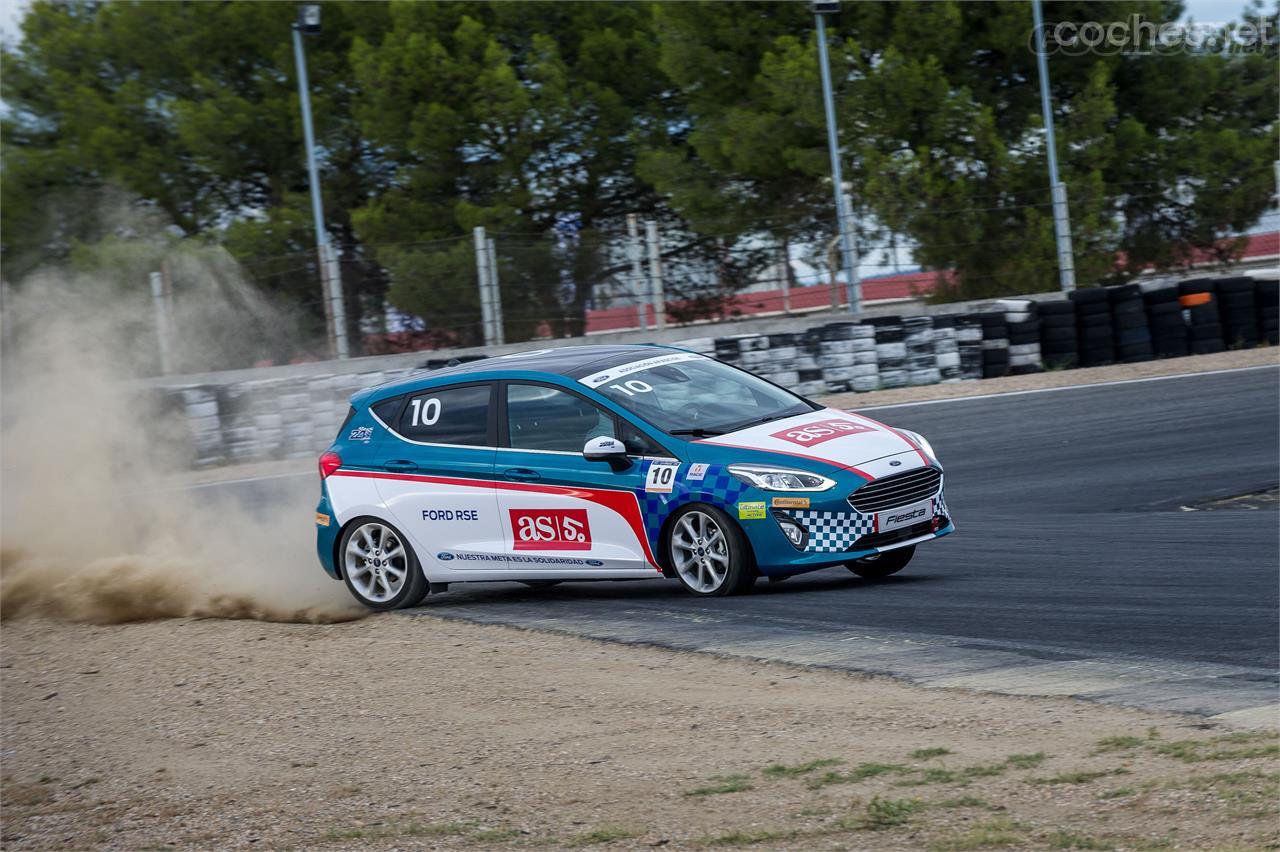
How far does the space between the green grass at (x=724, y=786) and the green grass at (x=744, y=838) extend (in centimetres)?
46

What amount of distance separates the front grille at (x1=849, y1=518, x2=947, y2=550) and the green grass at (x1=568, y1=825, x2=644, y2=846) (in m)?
4.03

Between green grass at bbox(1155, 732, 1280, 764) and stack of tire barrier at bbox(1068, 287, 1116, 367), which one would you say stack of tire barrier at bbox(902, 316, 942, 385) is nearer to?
stack of tire barrier at bbox(1068, 287, 1116, 367)

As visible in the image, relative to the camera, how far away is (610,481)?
9258mm

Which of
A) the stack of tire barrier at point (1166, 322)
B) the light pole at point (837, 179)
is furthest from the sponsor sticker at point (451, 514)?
the light pole at point (837, 179)

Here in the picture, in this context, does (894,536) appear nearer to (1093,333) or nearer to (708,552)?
(708,552)

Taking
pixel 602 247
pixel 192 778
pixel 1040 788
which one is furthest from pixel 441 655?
pixel 602 247

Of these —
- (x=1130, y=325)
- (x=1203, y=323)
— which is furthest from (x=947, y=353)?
(x=1203, y=323)

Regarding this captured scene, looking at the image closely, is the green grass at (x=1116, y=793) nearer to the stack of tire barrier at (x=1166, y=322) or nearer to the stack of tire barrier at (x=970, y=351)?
the stack of tire barrier at (x=970, y=351)

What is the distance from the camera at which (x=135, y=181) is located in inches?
1410

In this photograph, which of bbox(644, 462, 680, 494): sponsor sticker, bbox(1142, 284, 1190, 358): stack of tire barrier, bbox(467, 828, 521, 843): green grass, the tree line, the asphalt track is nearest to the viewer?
bbox(467, 828, 521, 843): green grass

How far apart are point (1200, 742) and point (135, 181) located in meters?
33.9
